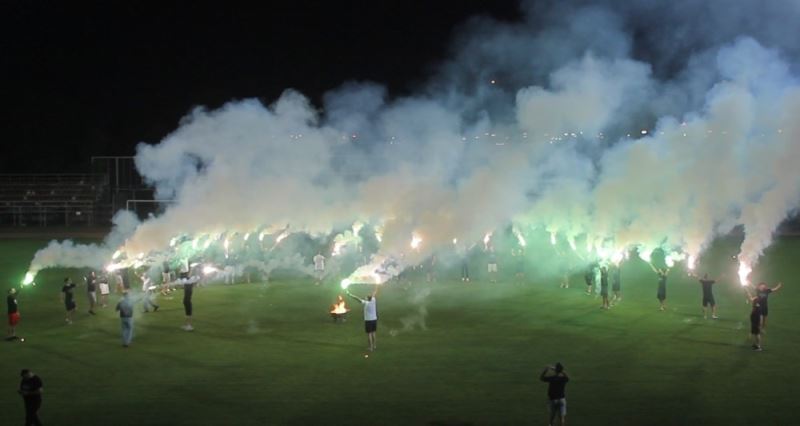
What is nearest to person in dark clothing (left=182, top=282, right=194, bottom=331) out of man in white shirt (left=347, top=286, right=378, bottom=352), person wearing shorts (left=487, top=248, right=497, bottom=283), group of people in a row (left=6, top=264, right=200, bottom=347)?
group of people in a row (left=6, top=264, right=200, bottom=347)

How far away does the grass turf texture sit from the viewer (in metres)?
12.0

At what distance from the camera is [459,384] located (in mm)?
13367

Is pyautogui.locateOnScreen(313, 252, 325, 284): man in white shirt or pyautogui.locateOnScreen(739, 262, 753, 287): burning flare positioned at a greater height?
pyautogui.locateOnScreen(313, 252, 325, 284): man in white shirt

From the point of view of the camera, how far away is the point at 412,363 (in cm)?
1488

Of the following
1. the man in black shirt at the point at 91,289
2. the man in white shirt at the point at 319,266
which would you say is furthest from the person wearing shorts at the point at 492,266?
the man in black shirt at the point at 91,289

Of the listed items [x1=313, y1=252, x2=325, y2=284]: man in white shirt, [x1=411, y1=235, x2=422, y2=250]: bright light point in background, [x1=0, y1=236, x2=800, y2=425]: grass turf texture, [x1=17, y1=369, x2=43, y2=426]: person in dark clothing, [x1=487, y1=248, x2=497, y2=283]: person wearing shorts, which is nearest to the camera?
[x1=17, y1=369, x2=43, y2=426]: person in dark clothing

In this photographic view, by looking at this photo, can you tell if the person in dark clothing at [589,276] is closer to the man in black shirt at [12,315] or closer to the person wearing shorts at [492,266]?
the person wearing shorts at [492,266]

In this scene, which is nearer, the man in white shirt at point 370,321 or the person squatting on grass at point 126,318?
the man in white shirt at point 370,321

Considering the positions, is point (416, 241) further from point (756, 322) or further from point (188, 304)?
point (756, 322)

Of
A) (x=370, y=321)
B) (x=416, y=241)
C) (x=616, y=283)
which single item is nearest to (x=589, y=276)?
(x=616, y=283)

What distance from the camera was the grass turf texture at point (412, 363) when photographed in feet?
Result: 39.3

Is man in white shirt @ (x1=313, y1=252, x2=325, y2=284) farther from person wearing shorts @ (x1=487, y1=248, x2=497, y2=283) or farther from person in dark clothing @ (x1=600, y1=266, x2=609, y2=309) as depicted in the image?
person in dark clothing @ (x1=600, y1=266, x2=609, y2=309)

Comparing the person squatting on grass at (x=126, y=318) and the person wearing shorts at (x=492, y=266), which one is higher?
the person wearing shorts at (x=492, y=266)

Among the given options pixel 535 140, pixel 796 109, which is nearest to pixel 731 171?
pixel 796 109
